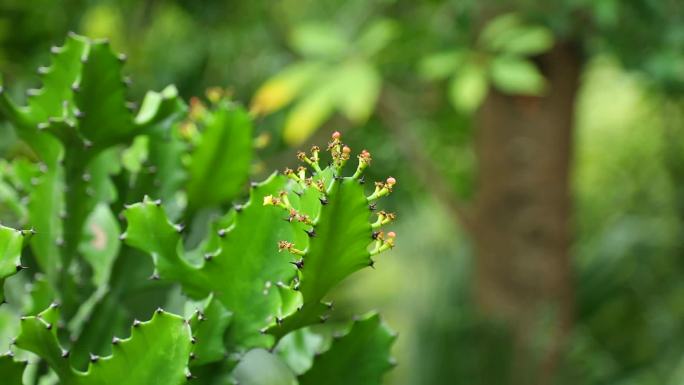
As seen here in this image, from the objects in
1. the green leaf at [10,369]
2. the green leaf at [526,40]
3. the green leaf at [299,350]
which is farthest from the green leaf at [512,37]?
the green leaf at [10,369]

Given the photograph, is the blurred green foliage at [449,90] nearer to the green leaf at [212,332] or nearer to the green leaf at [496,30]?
the green leaf at [496,30]

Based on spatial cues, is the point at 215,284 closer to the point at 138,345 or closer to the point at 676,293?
the point at 138,345

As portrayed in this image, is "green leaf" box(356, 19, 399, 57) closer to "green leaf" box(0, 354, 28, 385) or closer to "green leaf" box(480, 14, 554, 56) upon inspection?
"green leaf" box(480, 14, 554, 56)

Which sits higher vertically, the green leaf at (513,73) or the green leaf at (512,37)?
the green leaf at (512,37)

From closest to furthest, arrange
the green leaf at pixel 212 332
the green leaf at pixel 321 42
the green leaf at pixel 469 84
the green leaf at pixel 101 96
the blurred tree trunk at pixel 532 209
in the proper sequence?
the green leaf at pixel 212 332 → the green leaf at pixel 101 96 → the green leaf at pixel 469 84 → the green leaf at pixel 321 42 → the blurred tree trunk at pixel 532 209

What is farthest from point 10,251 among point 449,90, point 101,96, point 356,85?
point 449,90

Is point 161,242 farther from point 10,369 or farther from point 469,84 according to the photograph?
point 469,84
